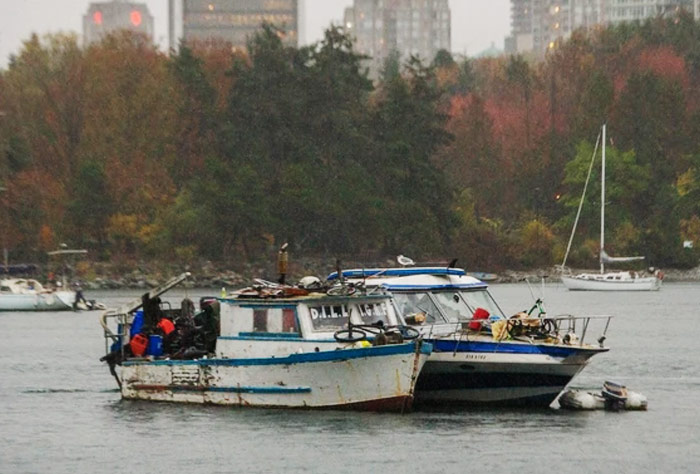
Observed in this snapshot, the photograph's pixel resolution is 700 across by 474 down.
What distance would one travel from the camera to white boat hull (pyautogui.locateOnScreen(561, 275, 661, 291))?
136625 mm

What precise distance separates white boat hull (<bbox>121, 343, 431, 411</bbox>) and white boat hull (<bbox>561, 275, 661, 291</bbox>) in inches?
3529

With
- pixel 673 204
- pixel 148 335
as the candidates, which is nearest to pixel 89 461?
pixel 148 335

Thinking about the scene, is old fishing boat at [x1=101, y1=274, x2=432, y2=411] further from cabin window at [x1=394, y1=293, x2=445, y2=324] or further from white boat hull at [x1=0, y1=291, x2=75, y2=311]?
white boat hull at [x1=0, y1=291, x2=75, y2=311]

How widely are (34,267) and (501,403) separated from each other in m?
92.0

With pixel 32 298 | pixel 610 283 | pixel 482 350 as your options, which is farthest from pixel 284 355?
pixel 610 283

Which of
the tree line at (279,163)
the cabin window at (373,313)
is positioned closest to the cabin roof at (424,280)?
the cabin window at (373,313)

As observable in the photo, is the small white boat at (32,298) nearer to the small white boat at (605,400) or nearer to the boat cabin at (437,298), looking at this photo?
the boat cabin at (437,298)

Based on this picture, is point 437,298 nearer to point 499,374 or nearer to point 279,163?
point 499,374

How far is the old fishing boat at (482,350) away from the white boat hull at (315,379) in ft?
5.85

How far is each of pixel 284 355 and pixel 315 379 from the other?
1130 millimetres

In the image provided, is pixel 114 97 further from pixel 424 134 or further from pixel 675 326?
pixel 675 326

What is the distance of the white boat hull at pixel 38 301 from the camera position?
365ft

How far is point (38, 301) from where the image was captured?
112m

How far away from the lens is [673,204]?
514 ft
